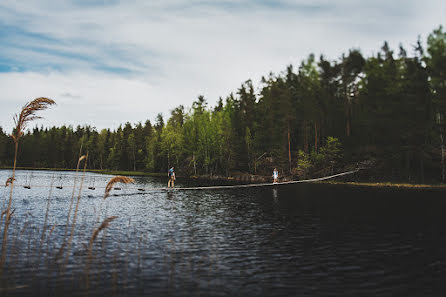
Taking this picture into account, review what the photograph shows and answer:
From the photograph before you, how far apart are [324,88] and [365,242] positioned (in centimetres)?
6604

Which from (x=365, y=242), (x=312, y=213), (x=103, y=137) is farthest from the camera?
(x=103, y=137)

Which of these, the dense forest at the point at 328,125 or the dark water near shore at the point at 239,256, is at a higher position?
the dense forest at the point at 328,125

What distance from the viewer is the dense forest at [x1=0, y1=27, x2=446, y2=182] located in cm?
5262

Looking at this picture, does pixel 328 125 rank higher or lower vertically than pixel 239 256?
higher

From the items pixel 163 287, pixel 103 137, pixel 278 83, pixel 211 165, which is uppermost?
pixel 278 83

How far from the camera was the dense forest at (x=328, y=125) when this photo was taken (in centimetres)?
5262

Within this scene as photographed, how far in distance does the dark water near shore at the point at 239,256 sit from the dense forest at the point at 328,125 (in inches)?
1345

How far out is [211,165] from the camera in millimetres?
93562

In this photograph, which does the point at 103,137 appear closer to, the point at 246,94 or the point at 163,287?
the point at 246,94

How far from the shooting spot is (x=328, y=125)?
7356cm

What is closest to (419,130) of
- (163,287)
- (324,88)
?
(324,88)

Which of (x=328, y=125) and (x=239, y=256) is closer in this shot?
(x=239, y=256)

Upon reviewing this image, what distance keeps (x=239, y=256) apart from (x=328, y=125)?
65.8 metres

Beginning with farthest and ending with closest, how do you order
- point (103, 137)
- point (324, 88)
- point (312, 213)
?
point (103, 137), point (324, 88), point (312, 213)
